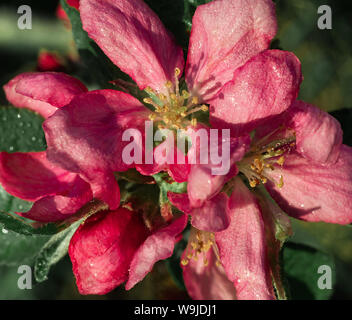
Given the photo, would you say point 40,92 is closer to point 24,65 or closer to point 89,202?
point 89,202

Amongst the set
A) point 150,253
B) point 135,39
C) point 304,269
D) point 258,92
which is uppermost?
point 135,39

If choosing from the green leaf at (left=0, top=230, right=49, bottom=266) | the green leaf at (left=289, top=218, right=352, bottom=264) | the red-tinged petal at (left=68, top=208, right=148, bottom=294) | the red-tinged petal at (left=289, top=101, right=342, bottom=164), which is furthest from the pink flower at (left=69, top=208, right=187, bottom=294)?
the green leaf at (left=289, top=218, right=352, bottom=264)

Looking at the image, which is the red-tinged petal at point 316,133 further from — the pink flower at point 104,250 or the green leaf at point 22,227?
the green leaf at point 22,227

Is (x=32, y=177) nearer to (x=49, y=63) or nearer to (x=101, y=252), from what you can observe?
(x=101, y=252)

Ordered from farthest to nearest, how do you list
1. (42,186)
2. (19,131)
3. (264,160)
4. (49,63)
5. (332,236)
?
(332,236)
(49,63)
(19,131)
(264,160)
(42,186)

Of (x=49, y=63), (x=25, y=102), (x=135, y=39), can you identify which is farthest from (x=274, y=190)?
(x=49, y=63)

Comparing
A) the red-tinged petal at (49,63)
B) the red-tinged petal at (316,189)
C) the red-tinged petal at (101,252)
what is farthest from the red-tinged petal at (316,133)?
the red-tinged petal at (49,63)
